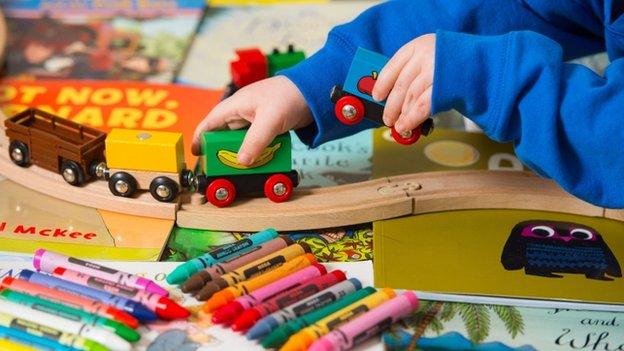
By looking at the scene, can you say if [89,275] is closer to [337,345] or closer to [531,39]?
[337,345]

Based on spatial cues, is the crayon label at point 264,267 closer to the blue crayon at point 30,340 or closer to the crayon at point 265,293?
the crayon at point 265,293

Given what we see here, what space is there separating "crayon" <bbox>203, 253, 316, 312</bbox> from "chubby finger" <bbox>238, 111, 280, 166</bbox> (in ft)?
0.36

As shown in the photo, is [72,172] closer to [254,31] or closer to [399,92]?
[399,92]

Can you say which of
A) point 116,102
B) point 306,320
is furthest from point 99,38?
point 306,320

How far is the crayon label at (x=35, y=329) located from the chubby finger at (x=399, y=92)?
0.31 m

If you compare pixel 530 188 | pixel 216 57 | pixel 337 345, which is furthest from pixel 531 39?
pixel 216 57

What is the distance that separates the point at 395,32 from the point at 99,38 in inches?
18.9

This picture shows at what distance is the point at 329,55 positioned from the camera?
843 millimetres

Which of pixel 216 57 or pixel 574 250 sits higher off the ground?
pixel 216 57

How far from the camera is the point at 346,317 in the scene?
2.03ft

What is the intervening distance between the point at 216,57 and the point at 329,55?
0.33 m

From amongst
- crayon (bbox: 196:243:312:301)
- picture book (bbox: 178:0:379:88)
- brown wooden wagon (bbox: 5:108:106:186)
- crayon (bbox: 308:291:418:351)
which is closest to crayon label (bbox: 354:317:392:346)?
crayon (bbox: 308:291:418:351)

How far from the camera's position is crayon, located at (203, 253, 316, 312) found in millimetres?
645

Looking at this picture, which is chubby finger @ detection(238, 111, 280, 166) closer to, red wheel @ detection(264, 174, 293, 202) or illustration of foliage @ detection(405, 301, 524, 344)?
red wheel @ detection(264, 174, 293, 202)
